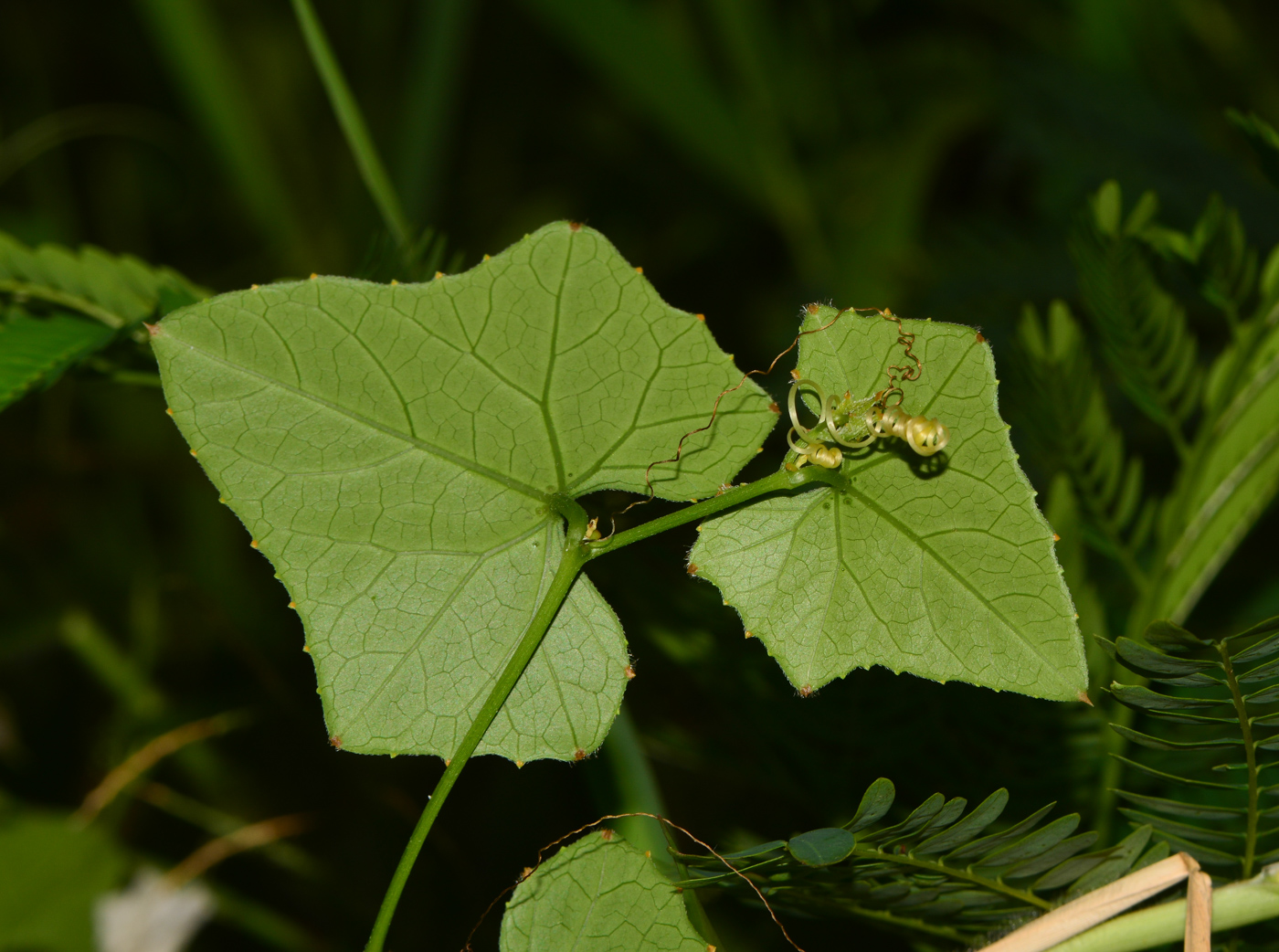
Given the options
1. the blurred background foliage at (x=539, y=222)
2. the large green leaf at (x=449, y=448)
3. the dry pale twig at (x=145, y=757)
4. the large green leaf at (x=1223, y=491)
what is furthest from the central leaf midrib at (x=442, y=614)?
the dry pale twig at (x=145, y=757)

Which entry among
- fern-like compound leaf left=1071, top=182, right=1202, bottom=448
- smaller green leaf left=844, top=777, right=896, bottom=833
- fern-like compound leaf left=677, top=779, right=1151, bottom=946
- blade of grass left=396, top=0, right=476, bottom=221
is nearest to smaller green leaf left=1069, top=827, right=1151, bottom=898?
fern-like compound leaf left=677, top=779, right=1151, bottom=946

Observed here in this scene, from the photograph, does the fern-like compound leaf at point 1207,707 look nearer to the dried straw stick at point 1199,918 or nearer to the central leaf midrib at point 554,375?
the dried straw stick at point 1199,918

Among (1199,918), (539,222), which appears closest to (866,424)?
(1199,918)

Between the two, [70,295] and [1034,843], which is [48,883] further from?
[1034,843]

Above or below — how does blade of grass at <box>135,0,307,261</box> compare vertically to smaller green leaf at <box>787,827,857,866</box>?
above

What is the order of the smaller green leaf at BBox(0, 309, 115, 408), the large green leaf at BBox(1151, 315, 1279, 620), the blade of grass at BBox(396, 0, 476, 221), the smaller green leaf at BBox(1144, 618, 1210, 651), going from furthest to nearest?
the blade of grass at BBox(396, 0, 476, 221) → the large green leaf at BBox(1151, 315, 1279, 620) → the smaller green leaf at BBox(0, 309, 115, 408) → the smaller green leaf at BBox(1144, 618, 1210, 651)

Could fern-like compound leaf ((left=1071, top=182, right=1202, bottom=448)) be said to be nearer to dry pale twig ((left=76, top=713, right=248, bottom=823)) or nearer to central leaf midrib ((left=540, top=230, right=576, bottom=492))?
central leaf midrib ((left=540, top=230, right=576, bottom=492))
